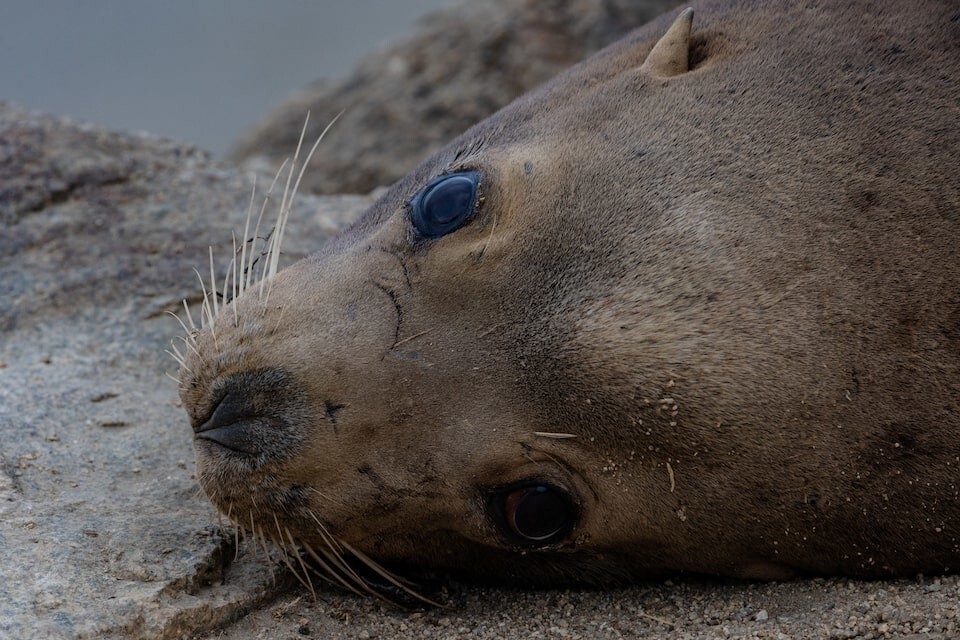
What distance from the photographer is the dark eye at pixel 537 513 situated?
3004 millimetres

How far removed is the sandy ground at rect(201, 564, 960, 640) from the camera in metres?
2.83

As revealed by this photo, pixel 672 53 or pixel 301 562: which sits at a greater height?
pixel 672 53

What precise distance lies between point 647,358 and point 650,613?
74 cm

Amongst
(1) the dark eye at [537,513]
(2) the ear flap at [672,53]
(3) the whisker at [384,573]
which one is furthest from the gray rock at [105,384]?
(2) the ear flap at [672,53]

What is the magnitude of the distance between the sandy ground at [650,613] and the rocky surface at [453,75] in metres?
5.21

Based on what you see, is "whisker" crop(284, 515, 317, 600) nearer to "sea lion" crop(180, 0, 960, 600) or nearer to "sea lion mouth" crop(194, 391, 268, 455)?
"sea lion" crop(180, 0, 960, 600)

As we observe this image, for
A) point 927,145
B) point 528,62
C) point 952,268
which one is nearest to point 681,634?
point 952,268

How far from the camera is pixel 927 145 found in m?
3.00

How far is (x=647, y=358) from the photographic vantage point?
278cm

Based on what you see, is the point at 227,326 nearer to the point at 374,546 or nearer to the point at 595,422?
the point at 374,546

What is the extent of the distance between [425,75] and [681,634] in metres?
6.33

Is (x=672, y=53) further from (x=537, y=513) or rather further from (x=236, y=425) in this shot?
(x=236, y=425)

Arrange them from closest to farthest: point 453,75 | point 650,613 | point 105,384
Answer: point 650,613
point 105,384
point 453,75

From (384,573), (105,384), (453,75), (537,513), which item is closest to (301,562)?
(384,573)
